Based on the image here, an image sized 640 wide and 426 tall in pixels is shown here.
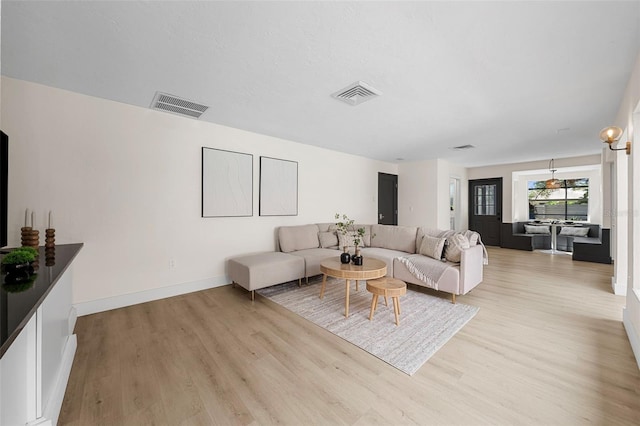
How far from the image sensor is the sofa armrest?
3.28 metres

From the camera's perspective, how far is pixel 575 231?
272 inches

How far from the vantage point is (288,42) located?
197cm

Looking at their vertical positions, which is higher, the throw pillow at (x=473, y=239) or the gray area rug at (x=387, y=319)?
the throw pillow at (x=473, y=239)

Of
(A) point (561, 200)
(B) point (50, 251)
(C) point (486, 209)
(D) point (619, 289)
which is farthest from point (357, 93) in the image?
(A) point (561, 200)

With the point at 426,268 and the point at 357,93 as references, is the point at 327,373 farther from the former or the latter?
the point at 357,93

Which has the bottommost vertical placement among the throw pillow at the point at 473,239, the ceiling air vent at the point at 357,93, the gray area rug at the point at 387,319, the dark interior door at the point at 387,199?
the gray area rug at the point at 387,319

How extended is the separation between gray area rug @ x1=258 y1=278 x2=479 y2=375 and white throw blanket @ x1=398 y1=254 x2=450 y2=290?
0.25 m

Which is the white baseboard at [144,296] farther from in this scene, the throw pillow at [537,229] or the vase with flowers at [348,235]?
the throw pillow at [537,229]

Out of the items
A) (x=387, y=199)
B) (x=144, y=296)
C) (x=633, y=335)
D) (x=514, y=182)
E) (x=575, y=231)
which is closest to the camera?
(x=633, y=335)

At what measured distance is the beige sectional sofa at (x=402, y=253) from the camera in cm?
334

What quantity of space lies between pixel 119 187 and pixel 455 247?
167 inches

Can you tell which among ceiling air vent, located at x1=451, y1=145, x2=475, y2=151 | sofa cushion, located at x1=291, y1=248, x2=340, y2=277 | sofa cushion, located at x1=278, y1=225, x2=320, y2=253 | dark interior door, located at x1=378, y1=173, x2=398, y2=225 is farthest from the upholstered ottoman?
ceiling air vent, located at x1=451, y1=145, x2=475, y2=151

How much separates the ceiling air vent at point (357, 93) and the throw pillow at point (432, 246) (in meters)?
2.19

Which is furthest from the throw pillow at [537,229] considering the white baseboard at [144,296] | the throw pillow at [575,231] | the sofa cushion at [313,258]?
the white baseboard at [144,296]
